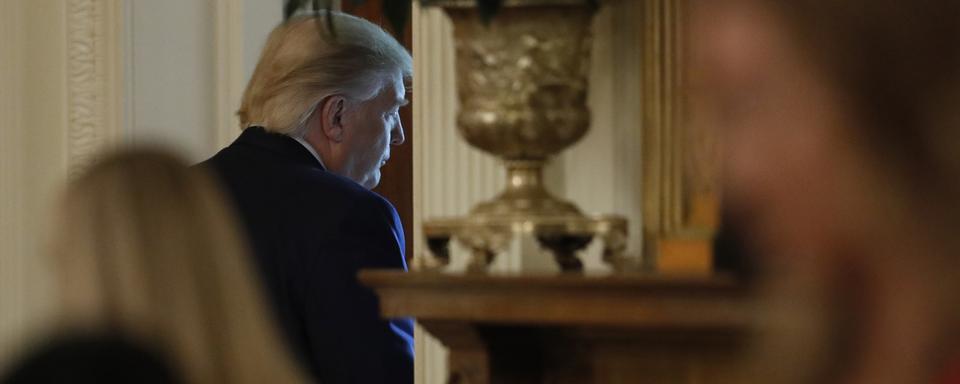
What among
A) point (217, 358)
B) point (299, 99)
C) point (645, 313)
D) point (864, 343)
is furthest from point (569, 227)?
point (299, 99)

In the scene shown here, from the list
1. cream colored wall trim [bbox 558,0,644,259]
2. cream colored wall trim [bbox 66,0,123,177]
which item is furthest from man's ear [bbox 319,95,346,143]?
cream colored wall trim [bbox 66,0,123,177]

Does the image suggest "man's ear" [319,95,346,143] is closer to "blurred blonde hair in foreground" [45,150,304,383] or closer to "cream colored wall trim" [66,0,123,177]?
"cream colored wall trim" [66,0,123,177]

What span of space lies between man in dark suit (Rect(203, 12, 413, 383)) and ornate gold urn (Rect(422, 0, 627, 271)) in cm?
93

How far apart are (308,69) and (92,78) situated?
2.14 meters

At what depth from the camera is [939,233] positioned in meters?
2.78

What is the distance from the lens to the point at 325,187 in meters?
4.03

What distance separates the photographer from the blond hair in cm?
428

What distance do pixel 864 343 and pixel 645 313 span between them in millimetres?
330

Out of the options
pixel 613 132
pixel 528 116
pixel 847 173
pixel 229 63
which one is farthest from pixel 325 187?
pixel 229 63

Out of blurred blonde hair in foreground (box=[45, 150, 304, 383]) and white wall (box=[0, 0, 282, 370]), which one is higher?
white wall (box=[0, 0, 282, 370])

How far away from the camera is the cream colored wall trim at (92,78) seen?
6.17 metres

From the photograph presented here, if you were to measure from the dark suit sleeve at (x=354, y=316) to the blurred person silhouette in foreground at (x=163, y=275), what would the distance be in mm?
1707

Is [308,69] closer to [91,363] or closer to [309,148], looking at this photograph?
[309,148]

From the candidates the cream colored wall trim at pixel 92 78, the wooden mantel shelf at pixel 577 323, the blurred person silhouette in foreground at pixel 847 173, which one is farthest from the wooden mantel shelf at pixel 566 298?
the cream colored wall trim at pixel 92 78
